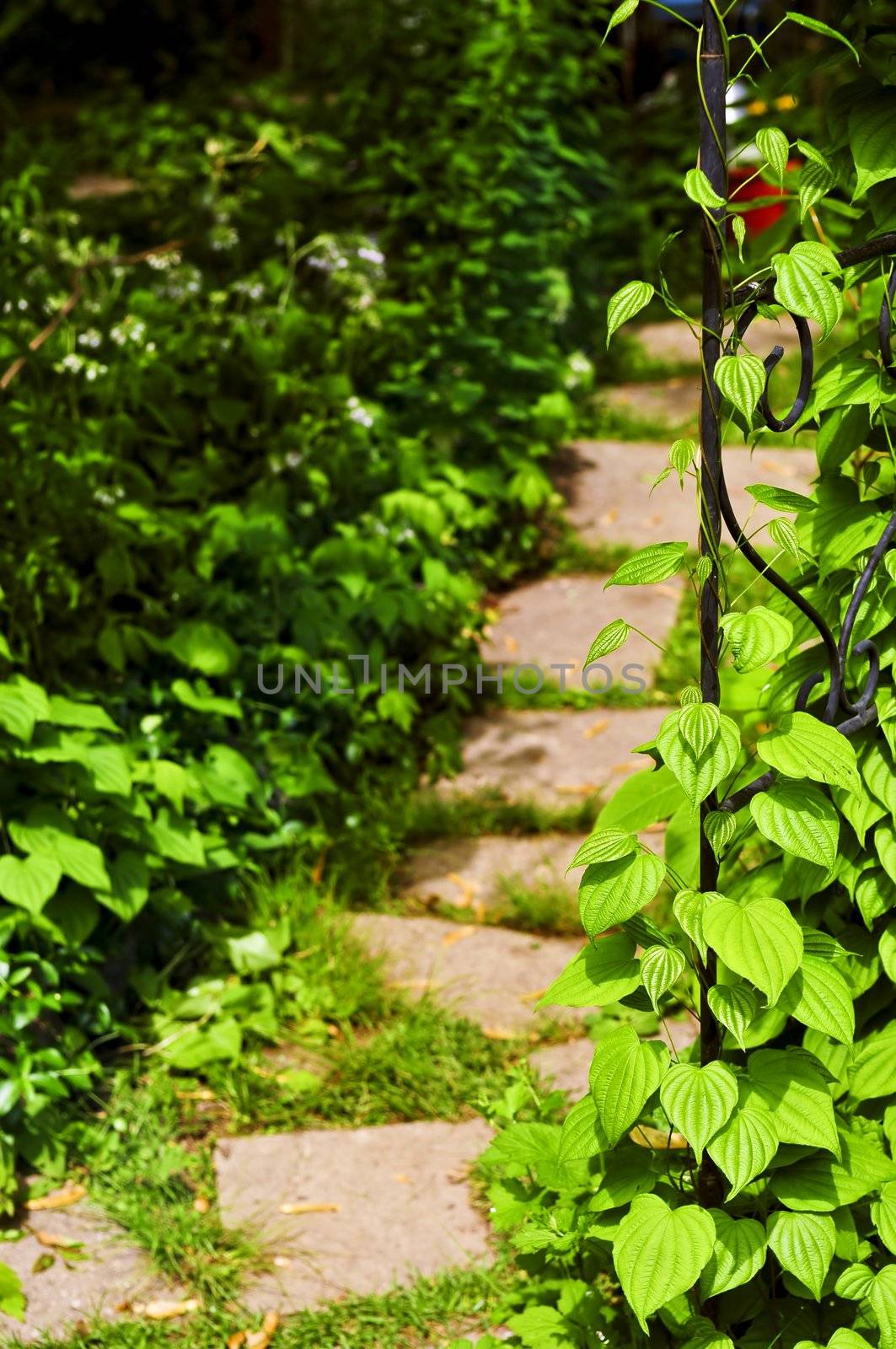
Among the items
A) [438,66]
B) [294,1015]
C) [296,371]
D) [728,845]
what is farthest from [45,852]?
[438,66]

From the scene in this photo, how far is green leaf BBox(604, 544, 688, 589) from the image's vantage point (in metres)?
1.57

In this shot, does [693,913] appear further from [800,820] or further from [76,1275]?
[76,1275]

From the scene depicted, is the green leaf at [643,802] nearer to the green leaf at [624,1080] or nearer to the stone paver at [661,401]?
the green leaf at [624,1080]

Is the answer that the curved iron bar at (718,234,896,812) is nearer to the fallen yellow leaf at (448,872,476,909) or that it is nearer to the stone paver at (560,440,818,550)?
the fallen yellow leaf at (448,872,476,909)

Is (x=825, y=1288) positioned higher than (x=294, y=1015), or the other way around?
(x=825, y=1288)

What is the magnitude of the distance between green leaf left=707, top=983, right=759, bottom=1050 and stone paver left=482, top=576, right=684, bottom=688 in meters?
2.89

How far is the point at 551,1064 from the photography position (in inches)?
116

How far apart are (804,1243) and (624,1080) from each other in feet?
0.88

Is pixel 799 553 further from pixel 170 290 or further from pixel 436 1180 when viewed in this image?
pixel 170 290

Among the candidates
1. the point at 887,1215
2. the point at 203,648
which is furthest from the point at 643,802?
the point at 203,648

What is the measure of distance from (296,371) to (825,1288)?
3224 millimetres

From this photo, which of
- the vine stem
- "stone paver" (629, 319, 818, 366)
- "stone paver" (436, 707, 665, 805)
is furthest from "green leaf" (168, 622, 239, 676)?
"stone paver" (629, 319, 818, 366)

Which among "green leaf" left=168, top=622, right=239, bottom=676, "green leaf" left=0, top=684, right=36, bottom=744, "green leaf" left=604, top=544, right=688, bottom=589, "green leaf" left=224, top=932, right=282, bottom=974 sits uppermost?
"green leaf" left=604, top=544, right=688, bottom=589

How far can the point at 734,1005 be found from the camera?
155 centimetres
